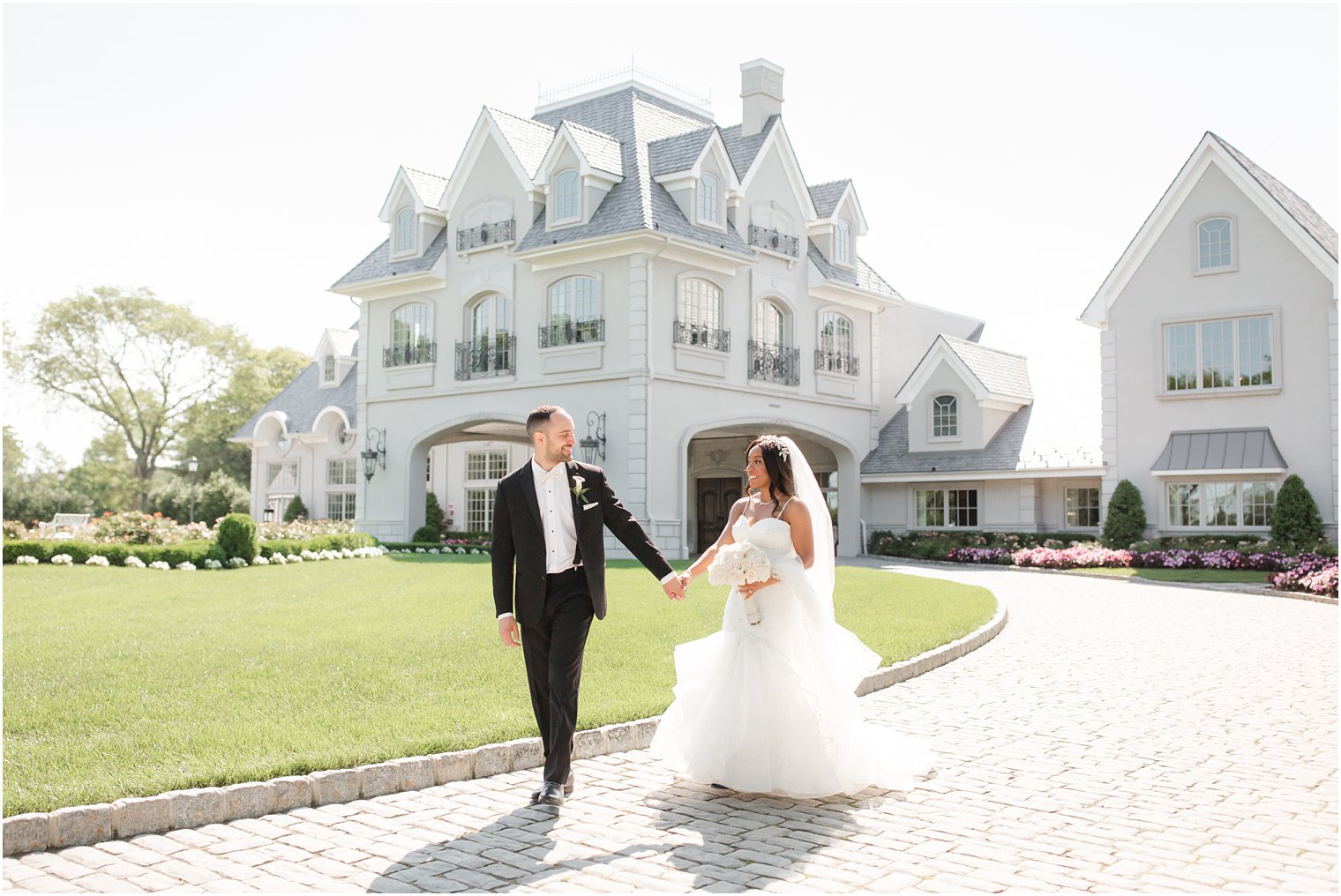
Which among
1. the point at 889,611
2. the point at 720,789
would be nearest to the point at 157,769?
the point at 720,789

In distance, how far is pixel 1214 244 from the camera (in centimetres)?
2762

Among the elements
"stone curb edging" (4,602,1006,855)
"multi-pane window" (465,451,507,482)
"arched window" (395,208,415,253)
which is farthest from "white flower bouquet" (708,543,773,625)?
"multi-pane window" (465,451,507,482)

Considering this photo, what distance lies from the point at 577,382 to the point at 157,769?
21.9 metres

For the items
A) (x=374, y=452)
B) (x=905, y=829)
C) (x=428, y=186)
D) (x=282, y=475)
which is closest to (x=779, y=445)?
(x=905, y=829)

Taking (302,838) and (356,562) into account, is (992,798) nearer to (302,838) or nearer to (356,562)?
(302,838)

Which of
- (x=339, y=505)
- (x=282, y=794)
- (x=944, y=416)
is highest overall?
(x=944, y=416)

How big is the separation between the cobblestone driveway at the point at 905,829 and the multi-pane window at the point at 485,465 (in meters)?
29.0

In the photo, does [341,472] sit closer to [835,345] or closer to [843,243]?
[835,345]

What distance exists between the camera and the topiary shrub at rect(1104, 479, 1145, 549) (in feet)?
91.9

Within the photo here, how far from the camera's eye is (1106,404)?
1142 inches

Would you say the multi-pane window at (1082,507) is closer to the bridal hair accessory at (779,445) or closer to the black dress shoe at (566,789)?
the bridal hair accessory at (779,445)

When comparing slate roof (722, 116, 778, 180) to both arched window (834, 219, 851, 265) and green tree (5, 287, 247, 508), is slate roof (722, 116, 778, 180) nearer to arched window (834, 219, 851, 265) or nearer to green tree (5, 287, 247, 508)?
arched window (834, 219, 851, 265)

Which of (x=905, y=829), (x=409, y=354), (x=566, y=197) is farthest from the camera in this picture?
(x=409, y=354)

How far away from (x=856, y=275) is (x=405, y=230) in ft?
43.0
